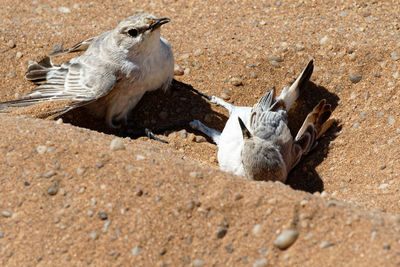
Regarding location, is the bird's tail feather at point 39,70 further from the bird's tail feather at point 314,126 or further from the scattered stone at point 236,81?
the bird's tail feather at point 314,126

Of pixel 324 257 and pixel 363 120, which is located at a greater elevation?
pixel 324 257

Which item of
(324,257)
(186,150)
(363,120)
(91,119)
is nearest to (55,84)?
(91,119)

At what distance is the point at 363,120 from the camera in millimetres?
6016

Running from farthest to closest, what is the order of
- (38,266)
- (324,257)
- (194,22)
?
(194,22), (38,266), (324,257)

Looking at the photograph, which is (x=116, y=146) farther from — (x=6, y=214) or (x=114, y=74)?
(x=114, y=74)

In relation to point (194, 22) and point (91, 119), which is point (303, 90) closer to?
point (194, 22)

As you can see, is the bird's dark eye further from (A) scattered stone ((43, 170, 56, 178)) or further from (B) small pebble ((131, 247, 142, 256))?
(B) small pebble ((131, 247, 142, 256))

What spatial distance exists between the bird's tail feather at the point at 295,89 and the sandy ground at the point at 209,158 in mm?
289

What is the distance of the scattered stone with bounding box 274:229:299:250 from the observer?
3764 mm

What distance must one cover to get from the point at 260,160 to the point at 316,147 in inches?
45.7

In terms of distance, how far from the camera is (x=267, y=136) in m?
5.63

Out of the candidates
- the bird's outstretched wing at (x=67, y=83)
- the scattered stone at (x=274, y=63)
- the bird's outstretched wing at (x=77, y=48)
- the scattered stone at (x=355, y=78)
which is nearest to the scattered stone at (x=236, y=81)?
the scattered stone at (x=274, y=63)

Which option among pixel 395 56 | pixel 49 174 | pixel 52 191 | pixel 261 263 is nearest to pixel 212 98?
pixel 395 56

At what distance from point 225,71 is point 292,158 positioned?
60.9 inches
